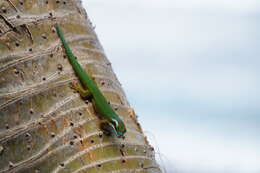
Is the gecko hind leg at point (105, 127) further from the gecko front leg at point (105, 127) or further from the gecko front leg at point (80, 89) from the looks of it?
the gecko front leg at point (80, 89)

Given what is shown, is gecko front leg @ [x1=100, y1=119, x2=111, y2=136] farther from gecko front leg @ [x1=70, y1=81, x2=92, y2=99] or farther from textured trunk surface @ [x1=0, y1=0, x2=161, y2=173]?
gecko front leg @ [x1=70, y1=81, x2=92, y2=99]

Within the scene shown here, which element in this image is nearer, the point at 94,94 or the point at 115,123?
the point at 115,123

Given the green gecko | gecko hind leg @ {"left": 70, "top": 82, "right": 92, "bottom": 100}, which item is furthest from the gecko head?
gecko hind leg @ {"left": 70, "top": 82, "right": 92, "bottom": 100}

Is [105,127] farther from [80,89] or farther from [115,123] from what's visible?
[80,89]

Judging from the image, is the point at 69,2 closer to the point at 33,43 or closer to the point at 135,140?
the point at 33,43

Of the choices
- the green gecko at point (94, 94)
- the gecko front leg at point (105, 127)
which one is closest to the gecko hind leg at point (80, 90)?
the green gecko at point (94, 94)

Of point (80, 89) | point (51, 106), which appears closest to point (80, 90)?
point (80, 89)

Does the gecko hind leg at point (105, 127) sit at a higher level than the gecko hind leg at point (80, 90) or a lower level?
lower
